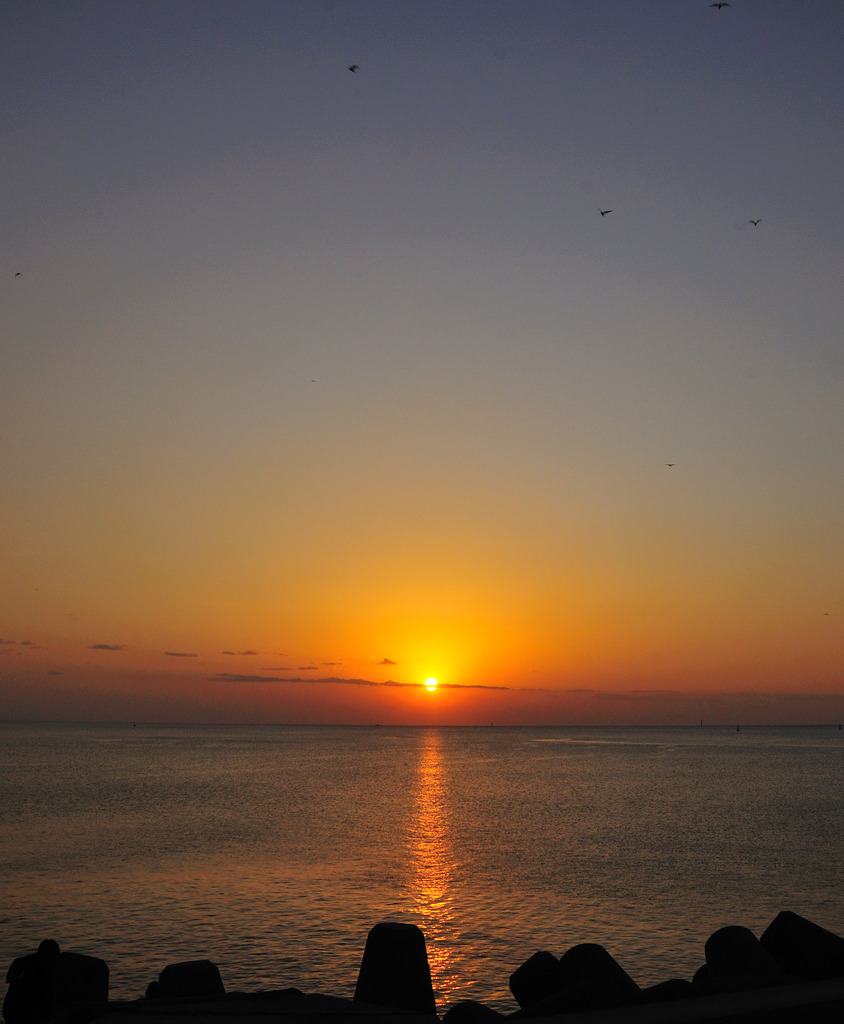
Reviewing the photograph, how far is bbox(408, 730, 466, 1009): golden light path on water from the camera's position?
17.7 meters

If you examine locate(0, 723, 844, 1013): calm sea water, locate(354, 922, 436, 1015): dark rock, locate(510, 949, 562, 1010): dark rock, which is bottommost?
locate(0, 723, 844, 1013): calm sea water

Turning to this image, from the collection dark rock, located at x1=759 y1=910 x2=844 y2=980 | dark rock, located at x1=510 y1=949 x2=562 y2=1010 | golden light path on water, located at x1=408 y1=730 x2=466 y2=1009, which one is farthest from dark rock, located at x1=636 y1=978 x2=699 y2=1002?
golden light path on water, located at x1=408 y1=730 x2=466 y2=1009

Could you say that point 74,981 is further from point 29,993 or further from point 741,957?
point 741,957

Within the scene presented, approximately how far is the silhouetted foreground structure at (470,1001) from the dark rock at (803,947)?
11 mm

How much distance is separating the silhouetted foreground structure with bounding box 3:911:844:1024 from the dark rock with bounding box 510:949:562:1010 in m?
0.01

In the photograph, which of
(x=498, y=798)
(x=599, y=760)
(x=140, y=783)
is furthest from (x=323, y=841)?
(x=599, y=760)

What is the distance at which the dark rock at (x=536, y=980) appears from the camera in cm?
1047

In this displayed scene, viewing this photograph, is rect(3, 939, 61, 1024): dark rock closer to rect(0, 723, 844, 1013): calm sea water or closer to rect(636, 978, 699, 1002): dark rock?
rect(636, 978, 699, 1002): dark rock

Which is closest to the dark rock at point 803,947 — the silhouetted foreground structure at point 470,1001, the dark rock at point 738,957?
the silhouetted foreground structure at point 470,1001

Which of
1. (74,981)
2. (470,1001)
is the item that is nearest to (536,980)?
(470,1001)

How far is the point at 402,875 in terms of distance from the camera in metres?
30.2

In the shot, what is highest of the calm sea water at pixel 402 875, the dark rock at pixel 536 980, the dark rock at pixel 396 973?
the dark rock at pixel 396 973

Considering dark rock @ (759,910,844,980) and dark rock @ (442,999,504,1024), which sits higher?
dark rock @ (759,910,844,980)

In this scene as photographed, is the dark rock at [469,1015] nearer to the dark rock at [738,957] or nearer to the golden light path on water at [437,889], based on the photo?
the dark rock at [738,957]
